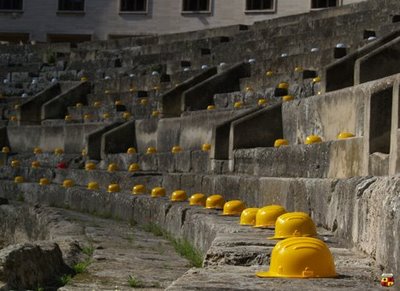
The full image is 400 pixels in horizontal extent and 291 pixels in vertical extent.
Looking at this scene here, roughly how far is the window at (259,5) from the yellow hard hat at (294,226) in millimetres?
30488

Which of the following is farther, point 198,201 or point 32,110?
point 32,110

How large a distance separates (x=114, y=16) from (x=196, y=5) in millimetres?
3583

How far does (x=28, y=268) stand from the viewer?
803 cm

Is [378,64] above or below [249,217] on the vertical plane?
above

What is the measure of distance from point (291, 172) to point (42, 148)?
1424 centimetres

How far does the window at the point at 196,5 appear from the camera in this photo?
3881 cm

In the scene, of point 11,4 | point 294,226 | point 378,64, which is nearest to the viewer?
point 294,226

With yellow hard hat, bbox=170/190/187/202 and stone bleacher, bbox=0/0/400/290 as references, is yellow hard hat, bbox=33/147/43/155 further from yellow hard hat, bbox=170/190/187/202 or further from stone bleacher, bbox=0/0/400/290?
yellow hard hat, bbox=170/190/187/202

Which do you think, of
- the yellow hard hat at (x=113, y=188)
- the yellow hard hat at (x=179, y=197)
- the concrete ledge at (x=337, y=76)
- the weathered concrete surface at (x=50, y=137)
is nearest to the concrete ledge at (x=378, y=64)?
the concrete ledge at (x=337, y=76)

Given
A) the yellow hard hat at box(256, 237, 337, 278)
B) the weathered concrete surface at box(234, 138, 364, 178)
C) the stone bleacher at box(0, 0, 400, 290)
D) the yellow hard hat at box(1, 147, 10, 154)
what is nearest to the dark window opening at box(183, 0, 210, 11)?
the stone bleacher at box(0, 0, 400, 290)

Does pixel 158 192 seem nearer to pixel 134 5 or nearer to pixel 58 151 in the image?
pixel 58 151

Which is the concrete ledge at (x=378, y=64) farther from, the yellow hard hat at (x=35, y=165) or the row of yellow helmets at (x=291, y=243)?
the yellow hard hat at (x=35, y=165)

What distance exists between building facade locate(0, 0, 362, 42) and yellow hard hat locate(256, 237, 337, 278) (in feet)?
105

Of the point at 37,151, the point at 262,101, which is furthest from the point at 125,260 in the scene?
the point at 37,151
